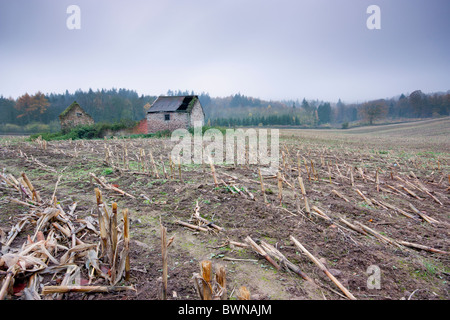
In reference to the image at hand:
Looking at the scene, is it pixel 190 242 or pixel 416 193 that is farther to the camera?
pixel 416 193

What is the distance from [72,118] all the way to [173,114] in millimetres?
15550

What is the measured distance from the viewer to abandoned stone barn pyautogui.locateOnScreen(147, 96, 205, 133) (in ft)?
117

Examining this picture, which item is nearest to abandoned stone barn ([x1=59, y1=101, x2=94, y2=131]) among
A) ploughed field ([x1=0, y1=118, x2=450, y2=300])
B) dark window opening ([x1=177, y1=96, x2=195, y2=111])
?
dark window opening ([x1=177, y1=96, x2=195, y2=111])

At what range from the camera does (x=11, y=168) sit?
11.2 m

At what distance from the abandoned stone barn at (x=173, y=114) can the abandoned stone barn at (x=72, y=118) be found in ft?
34.8

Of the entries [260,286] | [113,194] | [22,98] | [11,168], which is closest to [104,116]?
[22,98]

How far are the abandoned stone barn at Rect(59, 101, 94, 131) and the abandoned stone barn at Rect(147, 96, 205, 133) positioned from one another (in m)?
10.6

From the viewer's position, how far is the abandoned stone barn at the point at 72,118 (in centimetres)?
3503

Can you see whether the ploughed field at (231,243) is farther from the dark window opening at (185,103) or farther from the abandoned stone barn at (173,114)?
the dark window opening at (185,103)

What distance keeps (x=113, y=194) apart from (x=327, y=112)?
12390 centimetres

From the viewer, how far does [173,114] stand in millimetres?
36094

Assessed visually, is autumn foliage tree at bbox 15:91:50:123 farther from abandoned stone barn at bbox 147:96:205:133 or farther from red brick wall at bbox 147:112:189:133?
abandoned stone barn at bbox 147:96:205:133
